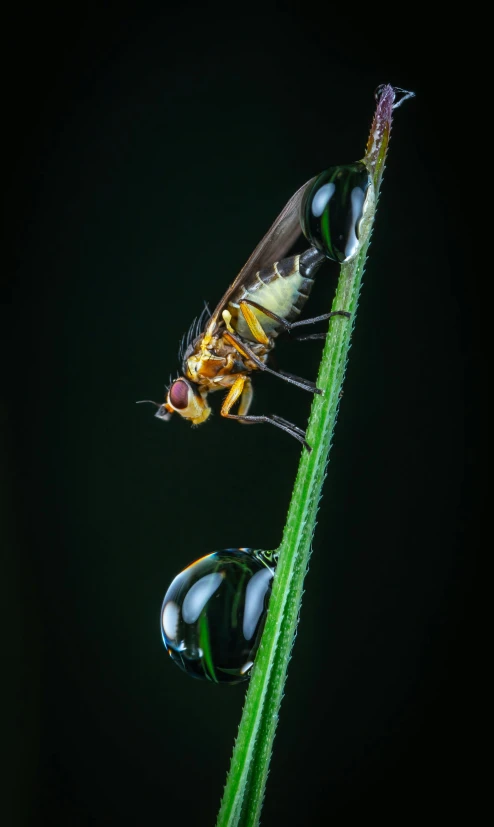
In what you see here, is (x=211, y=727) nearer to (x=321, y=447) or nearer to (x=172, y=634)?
(x=172, y=634)

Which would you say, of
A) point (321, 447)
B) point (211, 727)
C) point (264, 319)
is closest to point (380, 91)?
point (321, 447)

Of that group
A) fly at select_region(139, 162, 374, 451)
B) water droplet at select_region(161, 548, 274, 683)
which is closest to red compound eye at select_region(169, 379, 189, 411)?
fly at select_region(139, 162, 374, 451)

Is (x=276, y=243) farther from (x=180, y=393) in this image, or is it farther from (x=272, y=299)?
(x=180, y=393)

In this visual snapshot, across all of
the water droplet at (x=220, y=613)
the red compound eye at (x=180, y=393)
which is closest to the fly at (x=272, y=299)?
the red compound eye at (x=180, y=393)

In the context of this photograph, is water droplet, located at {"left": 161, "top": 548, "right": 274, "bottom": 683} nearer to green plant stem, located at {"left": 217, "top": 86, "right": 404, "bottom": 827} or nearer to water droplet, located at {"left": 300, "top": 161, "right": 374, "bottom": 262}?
green plant stem, located at {"left": 217, "top": 86, "right": 404, "bottom": 827}

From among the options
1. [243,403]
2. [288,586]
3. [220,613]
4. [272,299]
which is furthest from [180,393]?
[288,586]
